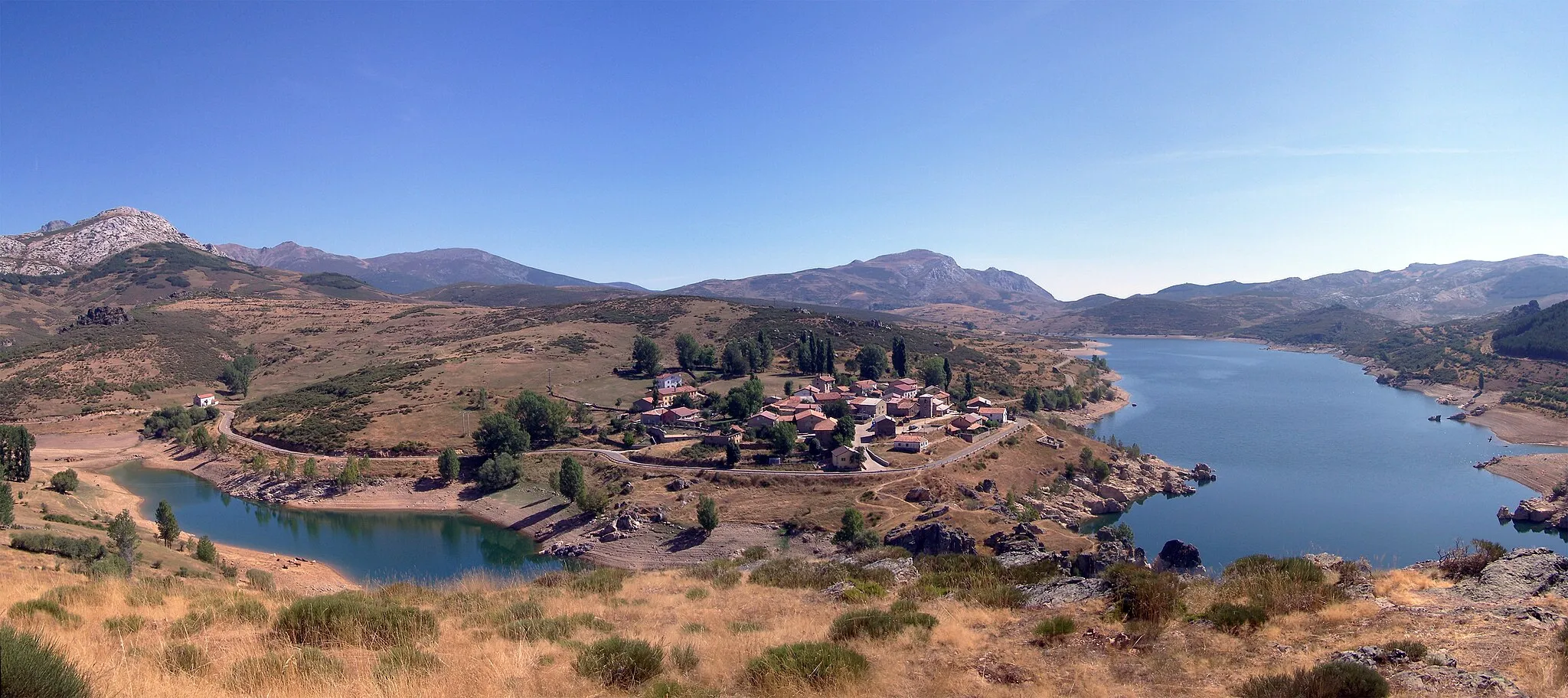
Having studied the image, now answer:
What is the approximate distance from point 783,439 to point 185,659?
1549 inches

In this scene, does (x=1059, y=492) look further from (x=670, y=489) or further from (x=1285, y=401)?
(x=1285, y=401)

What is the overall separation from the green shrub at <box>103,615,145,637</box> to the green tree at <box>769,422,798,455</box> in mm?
38101

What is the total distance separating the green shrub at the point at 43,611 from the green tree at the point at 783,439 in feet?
125

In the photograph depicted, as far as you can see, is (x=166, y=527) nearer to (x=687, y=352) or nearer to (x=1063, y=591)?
(x=1063, y=591)

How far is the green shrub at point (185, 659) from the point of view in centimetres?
600

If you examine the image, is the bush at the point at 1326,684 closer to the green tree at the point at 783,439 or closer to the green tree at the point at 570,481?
the green tree at the point at 570,481

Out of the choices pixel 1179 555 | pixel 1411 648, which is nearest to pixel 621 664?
pixel 1411 648

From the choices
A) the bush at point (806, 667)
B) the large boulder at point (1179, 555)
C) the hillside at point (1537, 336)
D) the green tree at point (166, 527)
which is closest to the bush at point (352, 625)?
the bush at point (806, 667)

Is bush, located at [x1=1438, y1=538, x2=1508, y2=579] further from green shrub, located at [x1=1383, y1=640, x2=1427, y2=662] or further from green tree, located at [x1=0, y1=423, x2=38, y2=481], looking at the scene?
green tree, located at [x1=0, y1=423, x2=38, y2=481]

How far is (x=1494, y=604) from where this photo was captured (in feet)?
26.6

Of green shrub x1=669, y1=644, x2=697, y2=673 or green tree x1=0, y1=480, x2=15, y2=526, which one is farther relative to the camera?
green tree x1=0, y1=480, x2=15, y2=526

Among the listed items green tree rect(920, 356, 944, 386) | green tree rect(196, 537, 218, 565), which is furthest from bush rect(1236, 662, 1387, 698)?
green tree rect(920, 356, 944, 386)

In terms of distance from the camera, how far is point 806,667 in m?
6.80

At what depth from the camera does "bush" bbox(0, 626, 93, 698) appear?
4.26m
